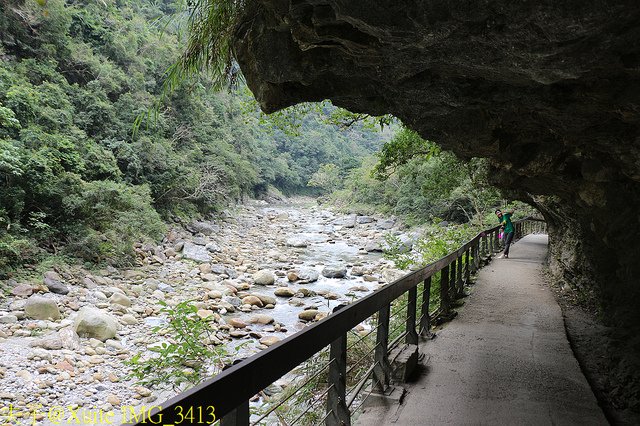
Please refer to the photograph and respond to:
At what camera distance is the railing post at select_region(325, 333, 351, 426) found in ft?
9.16

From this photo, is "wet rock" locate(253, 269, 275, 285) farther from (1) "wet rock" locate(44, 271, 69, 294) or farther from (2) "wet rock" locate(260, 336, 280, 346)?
(1) "wet rock" locate(44, 271, 69, 294)

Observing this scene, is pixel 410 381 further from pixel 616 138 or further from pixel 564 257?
pixel 564 257

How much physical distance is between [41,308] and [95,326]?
1.86 m

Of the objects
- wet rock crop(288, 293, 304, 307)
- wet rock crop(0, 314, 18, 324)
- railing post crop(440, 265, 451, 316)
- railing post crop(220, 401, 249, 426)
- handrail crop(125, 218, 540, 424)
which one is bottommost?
wet rock crop(288, 293, 304, 307)

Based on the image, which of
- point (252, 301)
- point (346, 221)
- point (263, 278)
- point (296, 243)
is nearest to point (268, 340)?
point (252, 301)

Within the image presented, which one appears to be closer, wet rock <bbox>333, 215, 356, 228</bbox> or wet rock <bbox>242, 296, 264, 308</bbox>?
wet rock <bbox>242, 296, 264, 308</bbox>

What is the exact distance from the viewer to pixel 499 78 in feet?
9.86

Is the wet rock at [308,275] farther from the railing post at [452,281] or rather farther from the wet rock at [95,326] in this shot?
the railing post at [452,281]

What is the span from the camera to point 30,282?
1249 cm

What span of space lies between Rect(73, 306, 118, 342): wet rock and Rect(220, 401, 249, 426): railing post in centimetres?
997

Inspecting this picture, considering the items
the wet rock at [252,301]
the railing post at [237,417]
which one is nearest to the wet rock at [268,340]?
the wet rock at [252,301]

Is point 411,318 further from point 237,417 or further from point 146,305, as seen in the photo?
point 146,305

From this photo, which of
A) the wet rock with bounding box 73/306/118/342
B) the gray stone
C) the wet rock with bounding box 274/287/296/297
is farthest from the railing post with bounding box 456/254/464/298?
the gray stone

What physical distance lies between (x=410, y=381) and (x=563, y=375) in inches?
68.1
